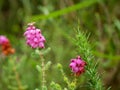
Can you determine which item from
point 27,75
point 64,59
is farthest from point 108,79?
point 27,75

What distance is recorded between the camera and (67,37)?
171 centimetres

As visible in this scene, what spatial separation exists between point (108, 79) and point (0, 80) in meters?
0.54

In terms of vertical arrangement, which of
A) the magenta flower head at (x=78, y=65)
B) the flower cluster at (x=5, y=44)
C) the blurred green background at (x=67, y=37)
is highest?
the blurred green background at (x=67, y=37)

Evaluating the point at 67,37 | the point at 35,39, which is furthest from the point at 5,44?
the point at 35,39

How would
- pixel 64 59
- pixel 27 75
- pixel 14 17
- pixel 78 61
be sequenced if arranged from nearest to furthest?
pixel 78 61 < pixel 27 75 < pixel 64 59 < pixel 14 17

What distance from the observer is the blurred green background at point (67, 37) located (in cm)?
173

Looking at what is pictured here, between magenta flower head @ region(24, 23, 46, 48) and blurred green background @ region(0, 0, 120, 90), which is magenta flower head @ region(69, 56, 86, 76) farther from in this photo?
blurred green background @ region(0, 0, 120, 90)

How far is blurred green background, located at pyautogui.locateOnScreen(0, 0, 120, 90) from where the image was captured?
1.73 metres

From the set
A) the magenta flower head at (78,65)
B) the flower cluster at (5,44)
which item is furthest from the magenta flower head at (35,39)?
the flower cluster at (5,44)

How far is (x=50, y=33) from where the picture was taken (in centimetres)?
218

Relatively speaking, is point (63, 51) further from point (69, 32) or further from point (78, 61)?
point (78, 61)

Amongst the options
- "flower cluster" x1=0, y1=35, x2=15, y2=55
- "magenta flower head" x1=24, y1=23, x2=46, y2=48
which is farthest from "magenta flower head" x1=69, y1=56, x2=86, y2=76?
"flower cluster" x1=0, y1=35, x2=15, y2=55

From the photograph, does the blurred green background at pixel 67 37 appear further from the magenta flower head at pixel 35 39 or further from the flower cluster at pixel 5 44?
the magenta flower head at pixel 35 39

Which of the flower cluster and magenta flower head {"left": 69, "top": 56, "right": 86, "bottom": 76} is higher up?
the flower cluster
